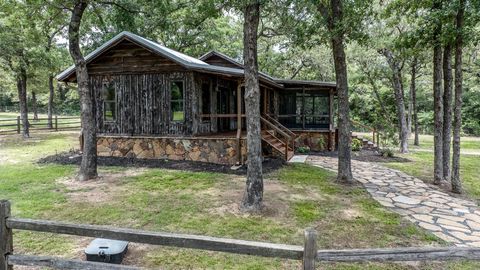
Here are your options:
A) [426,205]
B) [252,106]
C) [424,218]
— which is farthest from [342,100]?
[424,218]

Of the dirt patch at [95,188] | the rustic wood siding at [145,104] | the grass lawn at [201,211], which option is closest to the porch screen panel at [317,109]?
the grass lawn at [201,211]

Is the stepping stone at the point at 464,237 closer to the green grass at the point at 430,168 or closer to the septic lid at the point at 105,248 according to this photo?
the green grass at the point at 430,168

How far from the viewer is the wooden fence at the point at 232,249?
2.57m

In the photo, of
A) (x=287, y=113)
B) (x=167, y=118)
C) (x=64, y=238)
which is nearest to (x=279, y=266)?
(x=64, y=238)

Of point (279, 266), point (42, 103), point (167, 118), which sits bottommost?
point (279, 266)

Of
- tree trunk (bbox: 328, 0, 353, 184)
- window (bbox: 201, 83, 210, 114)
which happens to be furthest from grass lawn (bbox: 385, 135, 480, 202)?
window (bbox: 201, 83, 210, 114)

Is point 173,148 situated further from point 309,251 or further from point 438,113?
point 309,251

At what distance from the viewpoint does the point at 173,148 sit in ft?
37.2

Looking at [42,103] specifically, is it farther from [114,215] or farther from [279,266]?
[279,266]

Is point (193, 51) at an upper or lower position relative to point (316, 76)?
upper

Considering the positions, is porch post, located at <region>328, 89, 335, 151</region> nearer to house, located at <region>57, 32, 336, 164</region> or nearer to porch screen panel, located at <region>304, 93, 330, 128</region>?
porch screen panel, located at <region>304, 93, 330, 128</region>

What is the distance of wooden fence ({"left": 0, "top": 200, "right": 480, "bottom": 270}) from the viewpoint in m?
2.57

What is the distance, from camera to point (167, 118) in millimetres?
11523

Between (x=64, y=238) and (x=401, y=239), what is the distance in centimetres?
524
